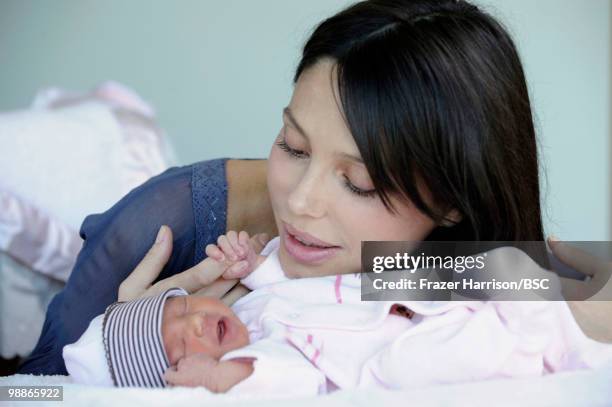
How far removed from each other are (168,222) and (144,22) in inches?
78.8

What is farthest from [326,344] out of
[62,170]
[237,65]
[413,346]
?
[237,65]

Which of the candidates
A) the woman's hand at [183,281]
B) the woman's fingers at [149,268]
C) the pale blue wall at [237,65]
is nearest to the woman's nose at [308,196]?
the woman's hand at [183,281]

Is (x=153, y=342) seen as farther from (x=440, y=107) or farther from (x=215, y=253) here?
(x=440, y=107)

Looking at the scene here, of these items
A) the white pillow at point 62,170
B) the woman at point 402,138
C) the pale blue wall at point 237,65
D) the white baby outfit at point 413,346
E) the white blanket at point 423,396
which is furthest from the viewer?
the pale blue wall at point 237,65

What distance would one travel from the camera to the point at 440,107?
1.26 metres

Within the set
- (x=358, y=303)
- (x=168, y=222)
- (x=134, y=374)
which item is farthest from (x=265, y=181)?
(x=134, y=374)

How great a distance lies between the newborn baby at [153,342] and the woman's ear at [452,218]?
378 millimetres

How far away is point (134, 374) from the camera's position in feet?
4.01

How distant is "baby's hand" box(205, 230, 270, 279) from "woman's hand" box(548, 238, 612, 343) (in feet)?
1.78

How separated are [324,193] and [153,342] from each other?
1.11 feet

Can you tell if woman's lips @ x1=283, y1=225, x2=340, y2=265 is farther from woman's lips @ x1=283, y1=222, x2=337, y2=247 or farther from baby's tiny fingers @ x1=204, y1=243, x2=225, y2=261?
baby's tiny fingers @ x1=204, y1=243, x2=225, y2=261

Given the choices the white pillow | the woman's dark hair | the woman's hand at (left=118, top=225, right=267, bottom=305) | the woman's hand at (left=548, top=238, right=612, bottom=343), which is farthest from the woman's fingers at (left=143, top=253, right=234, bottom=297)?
the white pillow

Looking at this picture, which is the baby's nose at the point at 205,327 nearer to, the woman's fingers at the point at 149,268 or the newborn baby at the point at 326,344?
the newborn baby at the point at 326,344

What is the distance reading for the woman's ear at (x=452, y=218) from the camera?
136 cm
